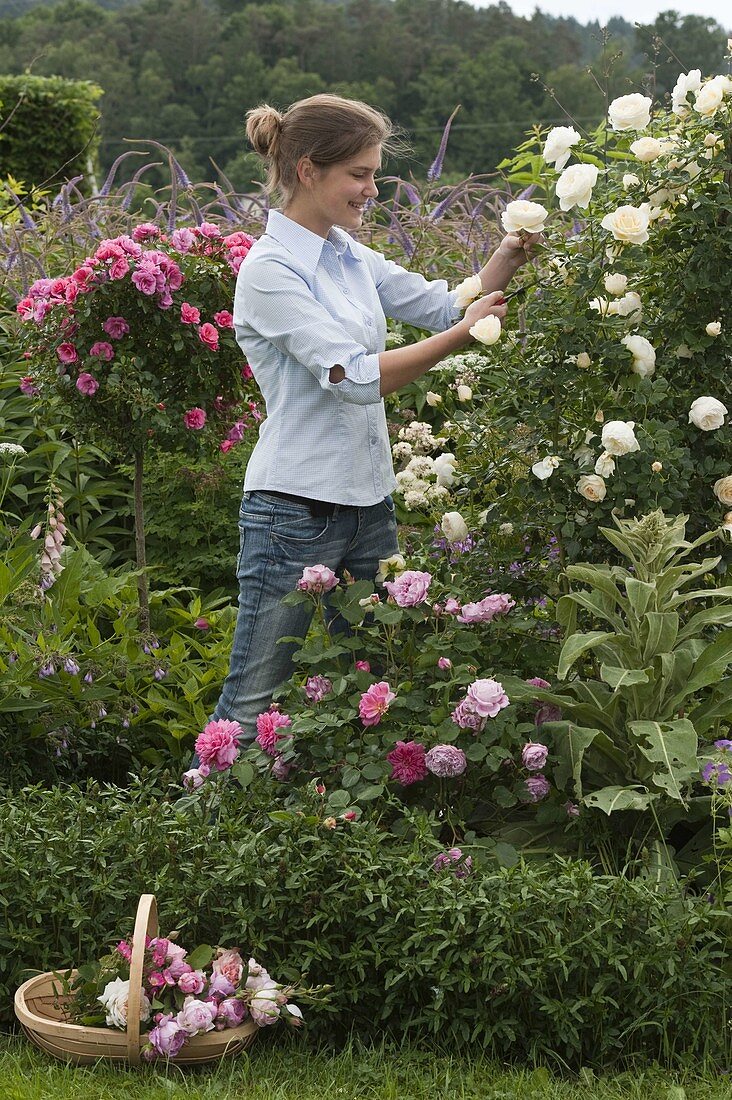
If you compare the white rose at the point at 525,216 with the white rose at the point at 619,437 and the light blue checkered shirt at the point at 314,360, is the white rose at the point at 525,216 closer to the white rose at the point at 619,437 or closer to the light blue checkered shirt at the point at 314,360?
the light blue checkered shirt at the point at 314,360

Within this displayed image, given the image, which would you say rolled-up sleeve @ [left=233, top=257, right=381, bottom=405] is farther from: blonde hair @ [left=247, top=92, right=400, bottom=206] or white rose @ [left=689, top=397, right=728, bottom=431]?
white rose @ [left=689, top=397, right=728, bottom=431]

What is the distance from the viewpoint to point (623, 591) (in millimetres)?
3266

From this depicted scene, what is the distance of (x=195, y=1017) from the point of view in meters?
2.41

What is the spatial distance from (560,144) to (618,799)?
1605 millimetres

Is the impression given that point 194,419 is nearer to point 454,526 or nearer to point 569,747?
point 454,526

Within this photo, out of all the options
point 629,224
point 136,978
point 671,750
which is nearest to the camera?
point 136,978

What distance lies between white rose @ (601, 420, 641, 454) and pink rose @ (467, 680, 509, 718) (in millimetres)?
625

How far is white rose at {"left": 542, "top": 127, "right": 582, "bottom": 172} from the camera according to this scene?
9.87ft

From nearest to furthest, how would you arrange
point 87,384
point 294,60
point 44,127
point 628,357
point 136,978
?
point 136,978, point 628,357, point 87,384, point 44,127, point 294,60

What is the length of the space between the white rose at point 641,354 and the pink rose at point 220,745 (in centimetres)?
133

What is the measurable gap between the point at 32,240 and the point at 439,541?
11.0 ft

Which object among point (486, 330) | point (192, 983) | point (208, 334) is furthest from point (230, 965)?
point (208, 334)

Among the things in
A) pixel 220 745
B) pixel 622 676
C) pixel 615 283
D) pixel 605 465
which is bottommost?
pixel 220 745

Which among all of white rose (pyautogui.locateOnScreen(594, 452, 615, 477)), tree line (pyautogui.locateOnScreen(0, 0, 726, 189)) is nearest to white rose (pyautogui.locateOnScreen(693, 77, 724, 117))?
white rose (pyautogui.locateOnScreen(594, 452, 615, 477))
